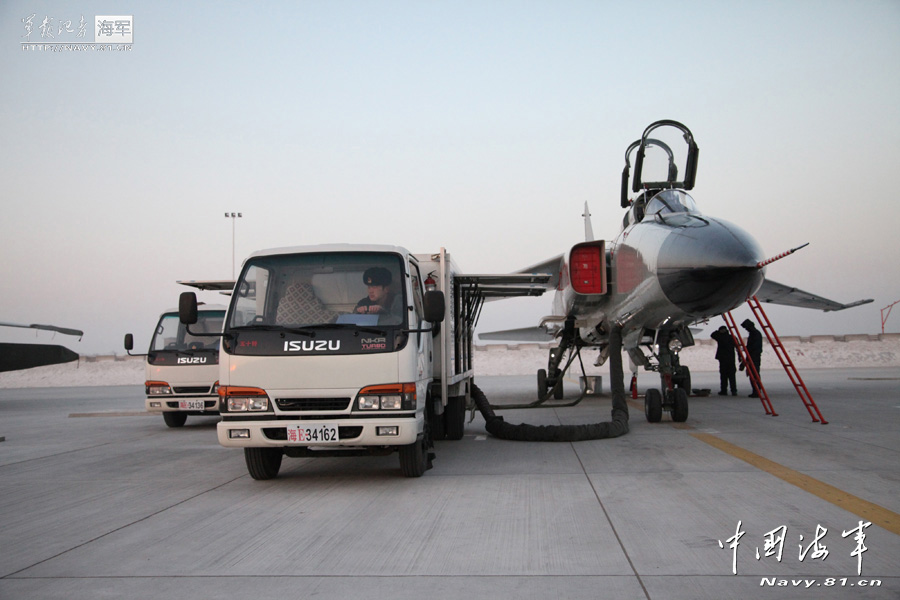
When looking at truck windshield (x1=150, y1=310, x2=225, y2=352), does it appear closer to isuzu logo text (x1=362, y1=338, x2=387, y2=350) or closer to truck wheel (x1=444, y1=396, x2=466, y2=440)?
truck wheel (x1=444, y1=396, x2=466, y2=440)

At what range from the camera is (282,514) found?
16.9 feet

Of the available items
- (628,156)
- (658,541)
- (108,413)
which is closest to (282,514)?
(658,541)

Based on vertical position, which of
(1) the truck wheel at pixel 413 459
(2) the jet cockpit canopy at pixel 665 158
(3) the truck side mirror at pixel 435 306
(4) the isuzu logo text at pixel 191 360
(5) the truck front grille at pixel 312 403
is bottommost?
(1) the truck wheel at pixel 413 459

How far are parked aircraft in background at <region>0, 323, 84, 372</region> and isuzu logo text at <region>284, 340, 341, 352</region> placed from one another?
14.4 metres

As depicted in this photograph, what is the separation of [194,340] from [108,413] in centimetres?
493

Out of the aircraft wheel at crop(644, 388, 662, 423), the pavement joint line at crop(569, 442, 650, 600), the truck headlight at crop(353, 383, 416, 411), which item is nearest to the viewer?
the pavement joint line at crop(569, 442, 650, 600)

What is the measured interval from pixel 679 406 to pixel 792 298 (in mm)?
8036

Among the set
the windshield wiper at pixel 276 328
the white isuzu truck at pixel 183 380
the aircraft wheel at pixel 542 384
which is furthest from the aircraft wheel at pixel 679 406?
the white isuzu truck at pixel 183 380

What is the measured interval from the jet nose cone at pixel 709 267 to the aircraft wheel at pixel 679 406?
167 centimetres

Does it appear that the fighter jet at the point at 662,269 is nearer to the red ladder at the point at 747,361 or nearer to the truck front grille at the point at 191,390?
the red ladder at the point at 747,361

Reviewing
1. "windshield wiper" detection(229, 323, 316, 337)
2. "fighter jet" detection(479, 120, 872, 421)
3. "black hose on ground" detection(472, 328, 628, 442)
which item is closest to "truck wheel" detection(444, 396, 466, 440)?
"black hose on ground" detection(472, 328, 628, 442)

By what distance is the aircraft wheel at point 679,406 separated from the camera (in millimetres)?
10102

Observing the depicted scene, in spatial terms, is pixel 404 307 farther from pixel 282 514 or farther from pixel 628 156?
pixel 628 156

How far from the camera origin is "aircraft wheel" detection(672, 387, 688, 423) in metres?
10.1
